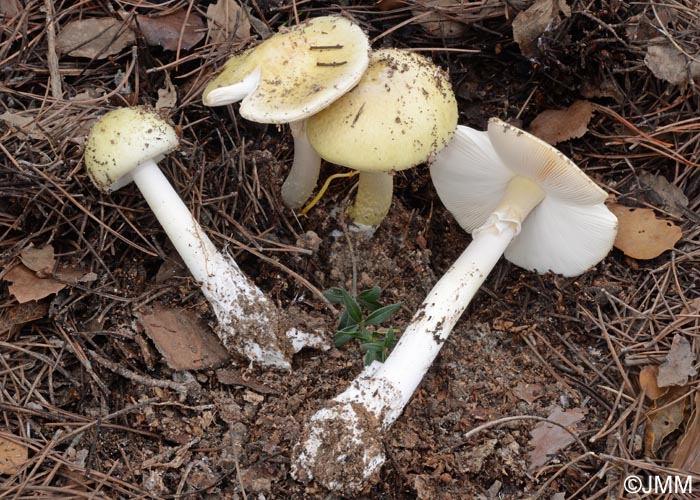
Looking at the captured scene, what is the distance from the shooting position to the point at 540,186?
3.23 meters

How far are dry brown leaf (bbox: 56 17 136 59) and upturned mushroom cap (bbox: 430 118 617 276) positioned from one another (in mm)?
1908

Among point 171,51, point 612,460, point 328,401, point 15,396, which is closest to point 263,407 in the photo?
point 328,401

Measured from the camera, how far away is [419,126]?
2.83 m

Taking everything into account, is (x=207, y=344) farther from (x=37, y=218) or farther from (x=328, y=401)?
(x=37, y=218)

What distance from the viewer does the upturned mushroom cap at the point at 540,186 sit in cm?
292

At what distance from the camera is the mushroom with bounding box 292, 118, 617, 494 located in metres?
2.78

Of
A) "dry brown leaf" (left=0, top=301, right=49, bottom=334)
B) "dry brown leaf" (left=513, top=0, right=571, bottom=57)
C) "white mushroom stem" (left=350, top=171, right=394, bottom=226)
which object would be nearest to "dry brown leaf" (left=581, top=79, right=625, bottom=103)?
"dry brown leaf" (left=513, top=0, right=571, bottom=57)

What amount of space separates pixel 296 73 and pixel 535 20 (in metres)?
1.52

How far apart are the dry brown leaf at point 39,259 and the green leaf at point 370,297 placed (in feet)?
4.97

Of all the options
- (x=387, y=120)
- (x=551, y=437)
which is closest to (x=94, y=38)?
(x=387, y=120)

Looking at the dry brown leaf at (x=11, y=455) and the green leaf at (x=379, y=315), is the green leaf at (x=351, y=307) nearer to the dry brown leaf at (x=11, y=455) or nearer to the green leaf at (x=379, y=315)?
the green leaf at (x=379, y=315)

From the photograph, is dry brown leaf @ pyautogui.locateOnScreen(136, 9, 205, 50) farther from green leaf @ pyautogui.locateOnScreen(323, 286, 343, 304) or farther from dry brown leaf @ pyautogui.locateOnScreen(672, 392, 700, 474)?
dry brown leaf @ pyautogui.locateOnScreen(672, 392, 700, 474)

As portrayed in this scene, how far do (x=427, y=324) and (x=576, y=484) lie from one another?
38.4 inches

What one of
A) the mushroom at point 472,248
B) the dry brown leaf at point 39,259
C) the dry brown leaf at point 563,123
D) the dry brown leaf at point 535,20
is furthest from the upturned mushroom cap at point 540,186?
the dry brown leaf at point 39,259
